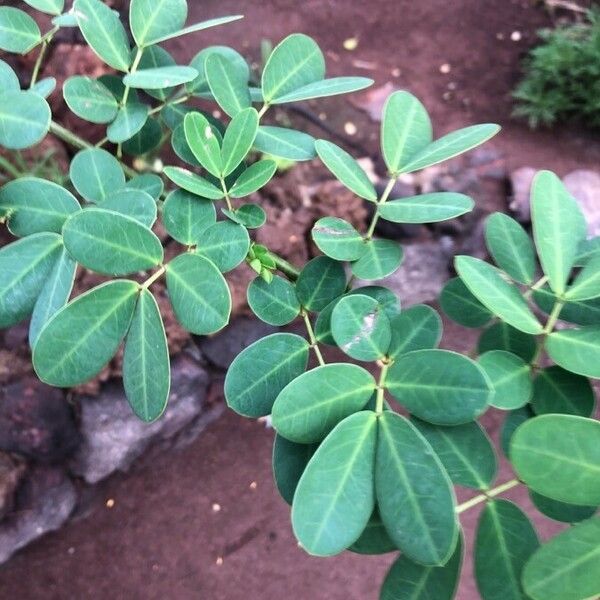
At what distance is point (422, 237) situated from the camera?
206cm

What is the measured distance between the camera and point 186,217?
76 cm

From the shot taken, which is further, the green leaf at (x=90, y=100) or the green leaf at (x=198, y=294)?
the green leaf at (x=90, y=100)

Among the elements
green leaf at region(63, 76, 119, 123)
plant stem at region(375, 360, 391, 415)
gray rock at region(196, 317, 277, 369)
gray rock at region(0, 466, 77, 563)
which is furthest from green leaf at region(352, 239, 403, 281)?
gray rock at region(0, 466, 77, 563)

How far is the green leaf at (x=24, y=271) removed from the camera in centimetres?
74

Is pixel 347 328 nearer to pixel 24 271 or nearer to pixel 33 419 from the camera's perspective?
pixel 24 271

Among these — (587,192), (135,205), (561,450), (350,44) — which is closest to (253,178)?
(135,205)

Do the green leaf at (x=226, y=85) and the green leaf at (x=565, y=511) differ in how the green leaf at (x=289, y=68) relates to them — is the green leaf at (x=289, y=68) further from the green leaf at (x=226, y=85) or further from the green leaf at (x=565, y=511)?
the green leaf at (x=565, y=511)

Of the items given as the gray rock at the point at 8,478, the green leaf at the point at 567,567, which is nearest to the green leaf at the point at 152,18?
the green leaf at the point at 567,567

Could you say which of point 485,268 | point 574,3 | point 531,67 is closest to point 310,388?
point 485,268

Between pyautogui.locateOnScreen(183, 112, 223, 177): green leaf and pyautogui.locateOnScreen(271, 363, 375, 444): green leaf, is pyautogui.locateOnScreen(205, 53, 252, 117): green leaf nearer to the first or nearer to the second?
pyautogui.locateOnScreen(183, 112, 223, 177): green leaf

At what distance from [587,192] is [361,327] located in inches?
72.0

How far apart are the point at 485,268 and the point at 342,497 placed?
304 mm

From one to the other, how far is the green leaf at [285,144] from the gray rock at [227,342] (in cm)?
102

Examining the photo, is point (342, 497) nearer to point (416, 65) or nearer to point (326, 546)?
point (326, 546)
